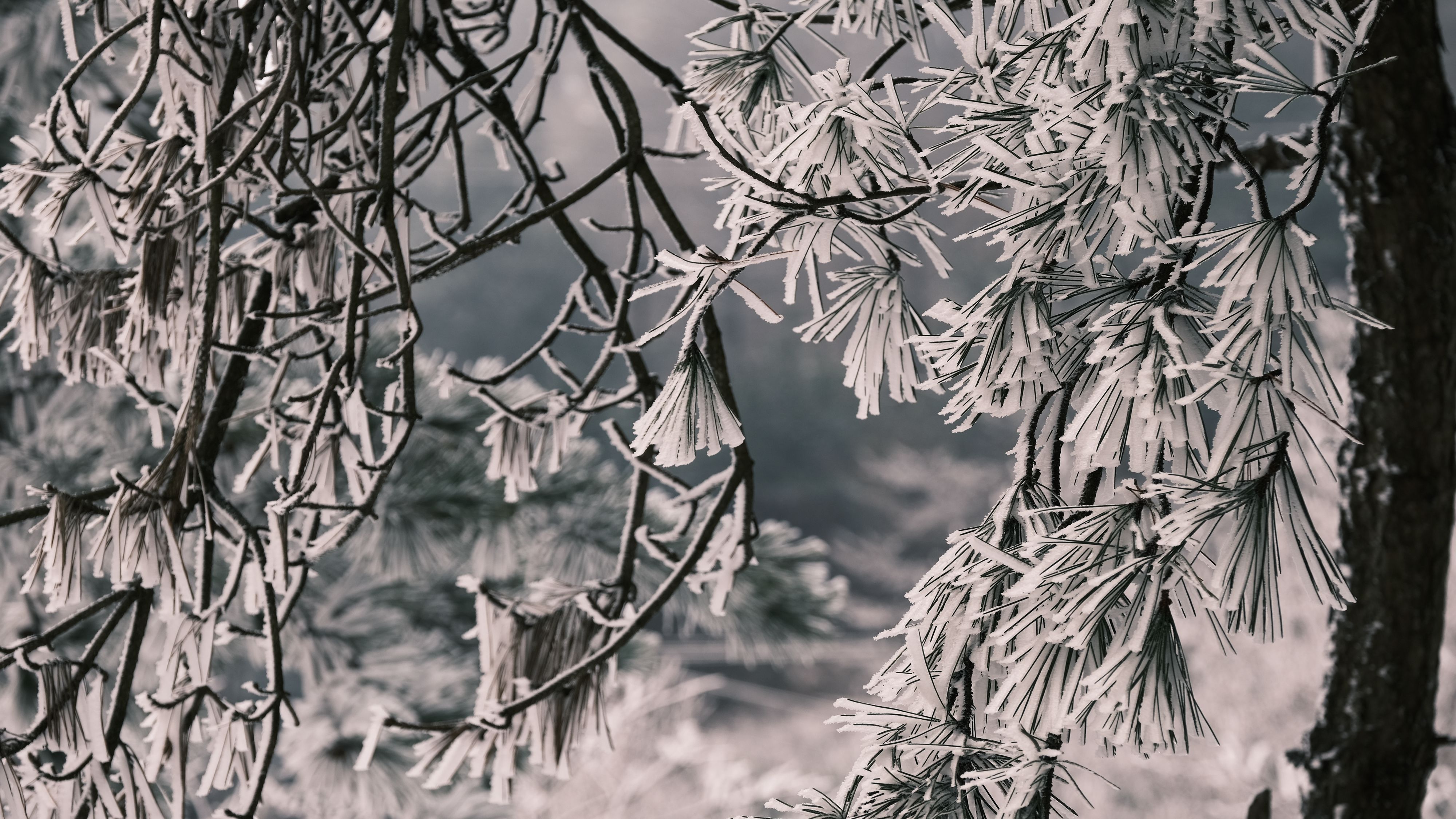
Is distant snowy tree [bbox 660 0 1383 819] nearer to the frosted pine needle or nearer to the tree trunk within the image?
the frosted pine needle

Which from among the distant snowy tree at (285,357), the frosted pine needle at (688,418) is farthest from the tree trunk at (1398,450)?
the frosted pine needle at (688,418)

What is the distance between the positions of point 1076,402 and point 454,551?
1.68 metres

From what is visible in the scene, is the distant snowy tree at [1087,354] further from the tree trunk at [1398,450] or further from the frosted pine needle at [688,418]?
the tree trunk at [1398,450]

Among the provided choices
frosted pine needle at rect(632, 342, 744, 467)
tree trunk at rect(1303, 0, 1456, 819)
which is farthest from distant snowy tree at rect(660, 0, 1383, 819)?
tree trunk at rect(1303, 0, 1456, 819)

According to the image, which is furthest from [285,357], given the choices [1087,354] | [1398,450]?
[1398,450]

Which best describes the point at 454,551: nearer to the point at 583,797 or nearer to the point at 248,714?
the point at 248,714

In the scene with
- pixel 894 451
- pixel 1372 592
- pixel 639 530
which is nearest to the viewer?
pixel 639 530

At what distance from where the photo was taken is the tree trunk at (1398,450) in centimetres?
68

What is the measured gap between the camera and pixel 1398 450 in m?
0.69

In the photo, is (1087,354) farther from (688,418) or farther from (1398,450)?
(1398,450)

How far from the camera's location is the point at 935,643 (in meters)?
0.28

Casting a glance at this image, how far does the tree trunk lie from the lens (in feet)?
2.25

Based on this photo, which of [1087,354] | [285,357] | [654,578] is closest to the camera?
[1087,354]

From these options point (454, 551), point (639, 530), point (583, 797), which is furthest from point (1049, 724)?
point (583, 797)
